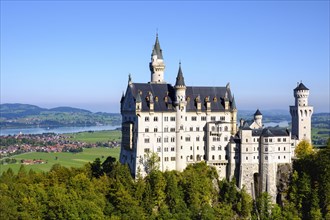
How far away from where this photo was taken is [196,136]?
9456 centimetres

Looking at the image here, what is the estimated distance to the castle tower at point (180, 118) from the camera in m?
91.9

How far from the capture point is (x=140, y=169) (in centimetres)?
8869

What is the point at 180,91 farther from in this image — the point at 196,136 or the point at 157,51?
the point at 157,51

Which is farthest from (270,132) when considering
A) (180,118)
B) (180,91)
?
(180,91)

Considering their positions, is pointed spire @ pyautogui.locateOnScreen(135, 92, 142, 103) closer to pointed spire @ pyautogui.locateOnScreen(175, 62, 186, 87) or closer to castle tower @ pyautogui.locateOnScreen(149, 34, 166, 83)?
pointed spire @ pyautogui.locateOnScreen(175, 62, 186, 87)

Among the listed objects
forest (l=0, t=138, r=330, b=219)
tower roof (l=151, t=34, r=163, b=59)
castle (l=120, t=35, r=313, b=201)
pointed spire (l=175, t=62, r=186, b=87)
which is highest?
tower roof (l=151, t=34, r=163, b=59)

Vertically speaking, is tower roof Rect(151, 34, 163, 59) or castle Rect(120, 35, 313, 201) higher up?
tower roof Rect(151, 34, 163, 59)

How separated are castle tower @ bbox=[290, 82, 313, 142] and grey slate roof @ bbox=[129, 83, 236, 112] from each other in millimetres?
14567

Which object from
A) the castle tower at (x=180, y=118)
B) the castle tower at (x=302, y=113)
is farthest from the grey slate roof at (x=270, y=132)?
the castle tower at (x=180, y=118)

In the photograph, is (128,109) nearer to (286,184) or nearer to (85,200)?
(85,200)

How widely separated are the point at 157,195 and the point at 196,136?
15.0 metres

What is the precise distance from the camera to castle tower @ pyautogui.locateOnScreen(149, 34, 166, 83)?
99875 mm

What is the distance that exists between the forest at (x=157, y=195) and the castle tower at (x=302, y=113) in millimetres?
6318

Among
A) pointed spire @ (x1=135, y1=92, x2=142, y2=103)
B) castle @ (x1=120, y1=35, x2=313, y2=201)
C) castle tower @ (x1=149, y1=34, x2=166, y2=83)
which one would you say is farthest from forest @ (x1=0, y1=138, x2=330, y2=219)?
castle tower @ (x1=149, y1=34, x2=166, y2=83)
